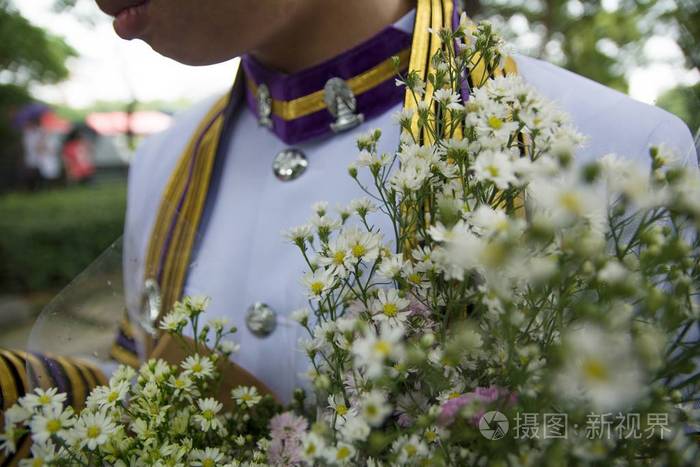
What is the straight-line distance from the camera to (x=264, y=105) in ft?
3.69

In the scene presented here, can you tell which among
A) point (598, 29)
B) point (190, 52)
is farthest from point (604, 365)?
point (598, 29)

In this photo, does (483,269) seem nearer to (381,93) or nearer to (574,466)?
(574,466)

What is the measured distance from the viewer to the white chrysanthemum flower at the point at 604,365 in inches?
13.7

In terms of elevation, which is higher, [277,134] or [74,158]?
[74,158]

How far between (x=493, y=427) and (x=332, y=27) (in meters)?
0.73

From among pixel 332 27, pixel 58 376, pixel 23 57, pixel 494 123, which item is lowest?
pixel 58 376

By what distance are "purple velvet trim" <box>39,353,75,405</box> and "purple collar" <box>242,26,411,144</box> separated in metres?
0.51

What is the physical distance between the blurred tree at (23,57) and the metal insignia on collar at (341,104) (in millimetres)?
3230

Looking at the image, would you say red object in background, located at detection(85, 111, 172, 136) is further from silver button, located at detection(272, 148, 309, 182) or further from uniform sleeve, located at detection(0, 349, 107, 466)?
uniform sleeve, located at detection(0, 349, 107, 466)

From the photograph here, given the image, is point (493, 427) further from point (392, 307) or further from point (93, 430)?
point (93, 430)

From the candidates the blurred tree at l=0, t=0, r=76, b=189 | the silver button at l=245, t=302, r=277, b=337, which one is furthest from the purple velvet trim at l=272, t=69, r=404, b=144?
the blurred tree at l=0, t=0, r=76, b=189

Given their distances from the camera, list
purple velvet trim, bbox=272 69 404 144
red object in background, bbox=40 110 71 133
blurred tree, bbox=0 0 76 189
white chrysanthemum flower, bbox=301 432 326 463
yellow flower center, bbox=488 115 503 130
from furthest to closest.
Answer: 1. red object in background, bbox=40 110 71 133
2. blurred tree, bbox=0 0 76 189
3. purple velvet trim, bbox=272 69 404 144
4. yellow flower center, bbox=488 115 503 130
5. white chrysanthemum flower, bbox=301 432 326 463

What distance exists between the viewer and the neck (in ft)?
3.32

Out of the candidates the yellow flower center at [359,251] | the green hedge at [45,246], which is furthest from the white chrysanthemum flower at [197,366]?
the green hedge at [45,246]
